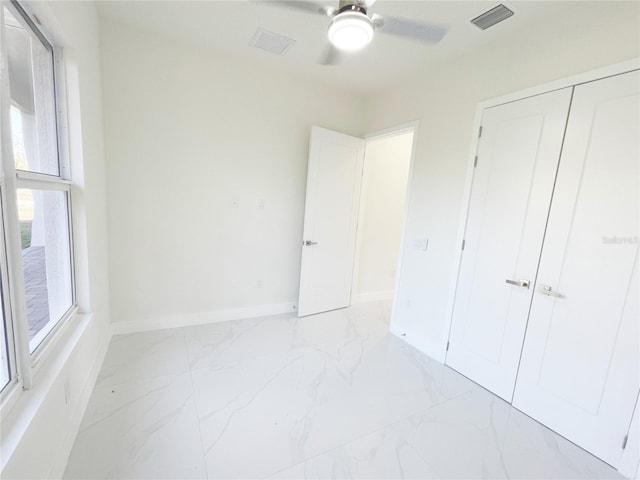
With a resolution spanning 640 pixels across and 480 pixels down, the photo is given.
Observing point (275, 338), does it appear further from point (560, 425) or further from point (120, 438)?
point (560, 425)

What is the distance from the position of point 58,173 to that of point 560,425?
140 inches

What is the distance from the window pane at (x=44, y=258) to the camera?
1324 millimetres

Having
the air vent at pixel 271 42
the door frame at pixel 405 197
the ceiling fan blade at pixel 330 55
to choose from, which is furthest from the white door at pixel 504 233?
the air vent at pixel 271 42

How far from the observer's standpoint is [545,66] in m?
1.87

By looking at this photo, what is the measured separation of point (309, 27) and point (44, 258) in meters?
2.34

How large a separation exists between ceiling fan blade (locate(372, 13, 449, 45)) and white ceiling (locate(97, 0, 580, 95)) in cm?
34

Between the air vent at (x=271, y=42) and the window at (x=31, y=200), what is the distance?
→ 1.39 m

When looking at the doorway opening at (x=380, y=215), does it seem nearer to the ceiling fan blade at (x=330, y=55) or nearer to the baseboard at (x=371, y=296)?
the baseboard at (x=371, y=296)

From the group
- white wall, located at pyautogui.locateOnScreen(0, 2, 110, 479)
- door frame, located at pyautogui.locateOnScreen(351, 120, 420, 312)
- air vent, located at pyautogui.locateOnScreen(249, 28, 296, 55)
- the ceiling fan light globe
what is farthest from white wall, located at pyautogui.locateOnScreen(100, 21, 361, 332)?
the ceiling fan light globe

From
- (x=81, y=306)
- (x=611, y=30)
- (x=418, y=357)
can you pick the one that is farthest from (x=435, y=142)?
(x=81, y=306)

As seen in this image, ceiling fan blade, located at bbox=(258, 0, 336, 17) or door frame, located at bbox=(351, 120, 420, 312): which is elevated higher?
ceiling fan blade, located at bbox=(258, 0, 336, 17)

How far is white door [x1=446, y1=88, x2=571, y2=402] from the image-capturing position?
1.88 meters

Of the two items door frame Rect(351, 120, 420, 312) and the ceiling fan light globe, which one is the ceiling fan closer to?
the ceiling fan light globe

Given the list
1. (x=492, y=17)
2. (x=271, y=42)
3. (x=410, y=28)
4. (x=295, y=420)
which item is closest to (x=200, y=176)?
(x=271, y=42)
